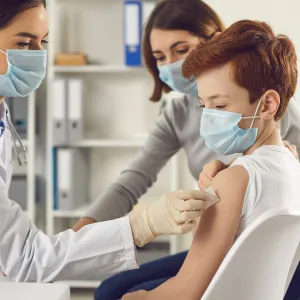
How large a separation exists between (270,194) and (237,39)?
36cm

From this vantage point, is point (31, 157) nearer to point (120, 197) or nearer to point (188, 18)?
point (120, 197)

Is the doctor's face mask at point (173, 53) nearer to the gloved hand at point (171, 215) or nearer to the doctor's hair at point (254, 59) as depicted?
the doctor's hair at point (254, 59)

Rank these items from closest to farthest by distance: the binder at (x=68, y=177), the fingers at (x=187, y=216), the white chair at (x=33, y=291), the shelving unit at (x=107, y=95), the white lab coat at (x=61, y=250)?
the white chair at (x=33, y=291), the fingers at (x=187, y=216), the white lab coat at (x=61, y=250), the binder at (x=68, y=177), the shelving unit at (x=107, y=95)

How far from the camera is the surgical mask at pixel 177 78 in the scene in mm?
1847

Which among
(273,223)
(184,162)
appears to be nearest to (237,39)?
(273,223)

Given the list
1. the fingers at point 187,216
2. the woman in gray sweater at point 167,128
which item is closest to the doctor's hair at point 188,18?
the woman in gray sweater at point 167,128

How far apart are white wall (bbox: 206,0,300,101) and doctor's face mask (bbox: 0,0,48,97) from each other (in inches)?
57.3

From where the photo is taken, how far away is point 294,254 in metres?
1.21

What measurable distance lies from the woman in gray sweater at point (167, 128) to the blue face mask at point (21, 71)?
42cm

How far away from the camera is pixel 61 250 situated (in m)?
1.27

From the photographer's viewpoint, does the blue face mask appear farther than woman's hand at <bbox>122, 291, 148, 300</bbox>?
Yes

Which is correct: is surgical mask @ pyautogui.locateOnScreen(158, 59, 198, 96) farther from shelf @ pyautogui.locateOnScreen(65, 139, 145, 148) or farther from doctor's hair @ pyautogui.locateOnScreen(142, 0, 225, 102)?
shelf @ pyautogui.locateOnScreen(65, 139, 145, 148)

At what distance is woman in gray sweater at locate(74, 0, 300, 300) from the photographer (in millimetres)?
1792

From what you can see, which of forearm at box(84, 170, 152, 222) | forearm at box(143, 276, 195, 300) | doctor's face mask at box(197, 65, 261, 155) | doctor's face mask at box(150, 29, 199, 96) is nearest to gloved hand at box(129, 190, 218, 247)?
forearm at box(143, 276, 195, 300)
